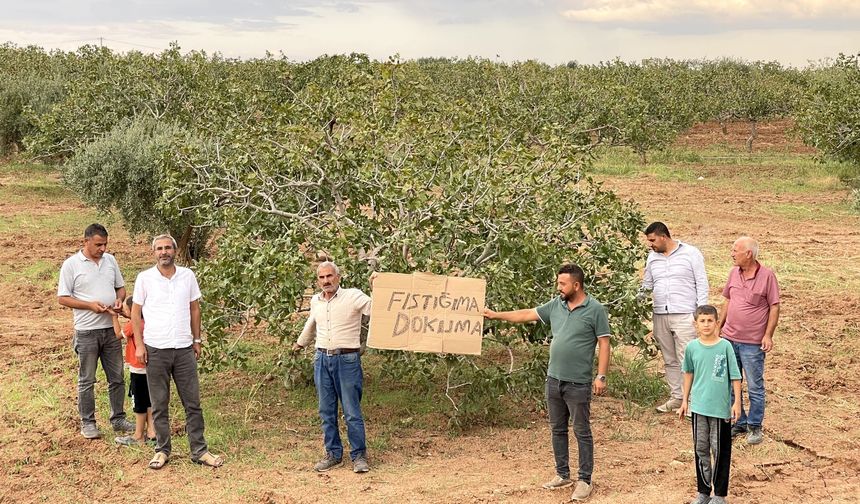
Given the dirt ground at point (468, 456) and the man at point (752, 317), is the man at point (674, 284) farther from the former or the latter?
the dirt ground at point (468, 456)

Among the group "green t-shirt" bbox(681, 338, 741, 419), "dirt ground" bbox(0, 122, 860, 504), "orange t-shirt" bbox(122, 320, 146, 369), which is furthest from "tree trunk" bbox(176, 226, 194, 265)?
"green t-shirt" bbox(681, 338, 741, 419)

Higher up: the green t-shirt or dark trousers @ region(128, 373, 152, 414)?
the green t-shirt

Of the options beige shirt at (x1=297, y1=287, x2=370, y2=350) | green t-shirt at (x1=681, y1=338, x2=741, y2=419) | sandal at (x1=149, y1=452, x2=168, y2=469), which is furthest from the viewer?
sandal at (x1=149, y1=452, x2=168, y2=469)

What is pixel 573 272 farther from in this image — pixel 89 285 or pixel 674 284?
pixel 89 285

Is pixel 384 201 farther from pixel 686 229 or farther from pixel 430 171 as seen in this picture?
pixel 686 229

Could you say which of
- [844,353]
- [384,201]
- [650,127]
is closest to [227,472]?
[384,201]

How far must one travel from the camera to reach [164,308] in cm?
622

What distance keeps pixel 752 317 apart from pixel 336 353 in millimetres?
3032

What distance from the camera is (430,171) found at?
7750mm

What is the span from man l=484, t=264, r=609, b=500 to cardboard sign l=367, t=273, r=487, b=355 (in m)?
0.71

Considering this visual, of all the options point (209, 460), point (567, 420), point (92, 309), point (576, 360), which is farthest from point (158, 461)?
point (576, 360)

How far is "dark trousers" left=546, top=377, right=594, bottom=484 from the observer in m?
5.64

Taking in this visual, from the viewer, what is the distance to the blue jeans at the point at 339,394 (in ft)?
20.5

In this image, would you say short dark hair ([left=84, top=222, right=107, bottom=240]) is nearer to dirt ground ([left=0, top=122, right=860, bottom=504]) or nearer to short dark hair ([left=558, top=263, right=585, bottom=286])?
dirt ground ([left=0, top=122, right=860, bottom=504])
